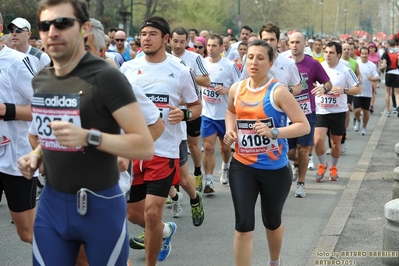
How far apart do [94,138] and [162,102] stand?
10.2 feet

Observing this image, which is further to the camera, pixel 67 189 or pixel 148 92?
pixel 148 92

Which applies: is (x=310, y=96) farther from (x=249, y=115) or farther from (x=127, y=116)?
(x=127, y=116)

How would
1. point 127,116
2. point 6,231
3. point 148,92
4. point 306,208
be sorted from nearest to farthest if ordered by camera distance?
point 127,116 < point 148,92 < point 6,231 < point 306,208

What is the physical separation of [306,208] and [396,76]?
1165cm

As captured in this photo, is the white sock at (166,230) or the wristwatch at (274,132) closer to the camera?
the wristwatch at (274,132)

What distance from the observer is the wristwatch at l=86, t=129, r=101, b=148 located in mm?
3535

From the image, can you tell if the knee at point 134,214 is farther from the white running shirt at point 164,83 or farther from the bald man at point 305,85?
the bald man at point 305,85

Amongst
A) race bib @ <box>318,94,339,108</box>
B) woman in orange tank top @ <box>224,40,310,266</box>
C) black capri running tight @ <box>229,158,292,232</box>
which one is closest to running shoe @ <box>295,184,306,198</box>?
race bib @ <box>318,94,339,108</box>

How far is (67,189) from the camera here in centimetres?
382

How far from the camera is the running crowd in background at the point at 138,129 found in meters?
3.75

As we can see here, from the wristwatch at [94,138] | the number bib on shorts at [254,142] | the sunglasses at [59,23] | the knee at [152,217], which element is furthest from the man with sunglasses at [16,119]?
the wristwatch at [94,138]

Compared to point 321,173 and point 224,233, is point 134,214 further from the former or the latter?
point 321,173

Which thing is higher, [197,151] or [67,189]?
[67,189]

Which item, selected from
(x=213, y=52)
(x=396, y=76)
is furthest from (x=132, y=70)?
(x=396, y=76)
